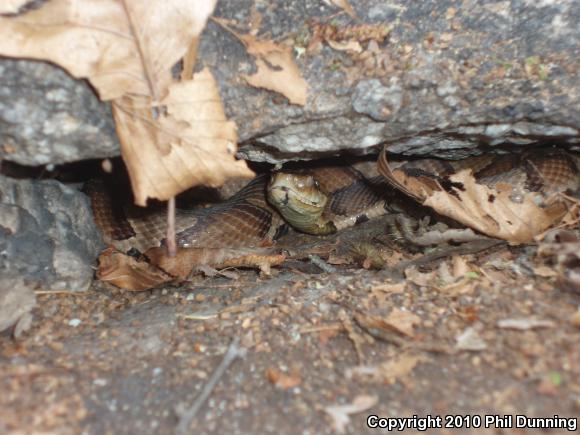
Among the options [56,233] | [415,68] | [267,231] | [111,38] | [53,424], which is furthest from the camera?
[267,231]

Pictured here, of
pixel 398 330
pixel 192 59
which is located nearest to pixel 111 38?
pixel 192 59

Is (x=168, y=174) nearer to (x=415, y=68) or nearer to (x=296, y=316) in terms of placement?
(x=296, y=316)

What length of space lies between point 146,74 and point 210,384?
1042mm

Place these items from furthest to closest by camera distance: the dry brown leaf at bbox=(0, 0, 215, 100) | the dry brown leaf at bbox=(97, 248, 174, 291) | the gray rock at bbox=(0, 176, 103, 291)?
1. the dry brown leaf at bbox=(97, 248, 174, 291)
2. the gray rock at bbox=(0, 176, 103, 291)
3. the dry brown leaf at bbox=(0, 0, 215, 100)

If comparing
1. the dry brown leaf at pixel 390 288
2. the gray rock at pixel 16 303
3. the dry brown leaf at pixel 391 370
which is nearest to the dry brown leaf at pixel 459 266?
the dry brown leaf at pixel 390 288

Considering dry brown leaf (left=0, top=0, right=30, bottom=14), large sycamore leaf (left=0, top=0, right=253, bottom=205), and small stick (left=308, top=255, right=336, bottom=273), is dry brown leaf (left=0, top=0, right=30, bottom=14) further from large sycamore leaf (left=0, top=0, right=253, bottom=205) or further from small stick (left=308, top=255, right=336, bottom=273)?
small stick (left=308, top=255, right=336, bottom=273)

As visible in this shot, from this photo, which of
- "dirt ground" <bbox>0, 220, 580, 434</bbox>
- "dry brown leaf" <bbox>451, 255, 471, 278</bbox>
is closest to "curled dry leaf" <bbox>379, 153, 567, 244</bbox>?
"dirt ground" <bbox>0, 220, 580, 434</bbox>

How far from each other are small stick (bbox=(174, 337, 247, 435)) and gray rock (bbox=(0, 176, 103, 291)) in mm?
968

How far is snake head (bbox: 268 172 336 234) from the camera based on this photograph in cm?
343

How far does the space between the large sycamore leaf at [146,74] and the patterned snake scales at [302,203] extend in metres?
1.02

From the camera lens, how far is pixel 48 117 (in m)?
1.73

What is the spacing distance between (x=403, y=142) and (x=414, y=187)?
0.39 metres

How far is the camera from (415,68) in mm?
2094

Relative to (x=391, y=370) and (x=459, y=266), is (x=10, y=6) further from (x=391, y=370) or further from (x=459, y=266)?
(x=459, y=266)
